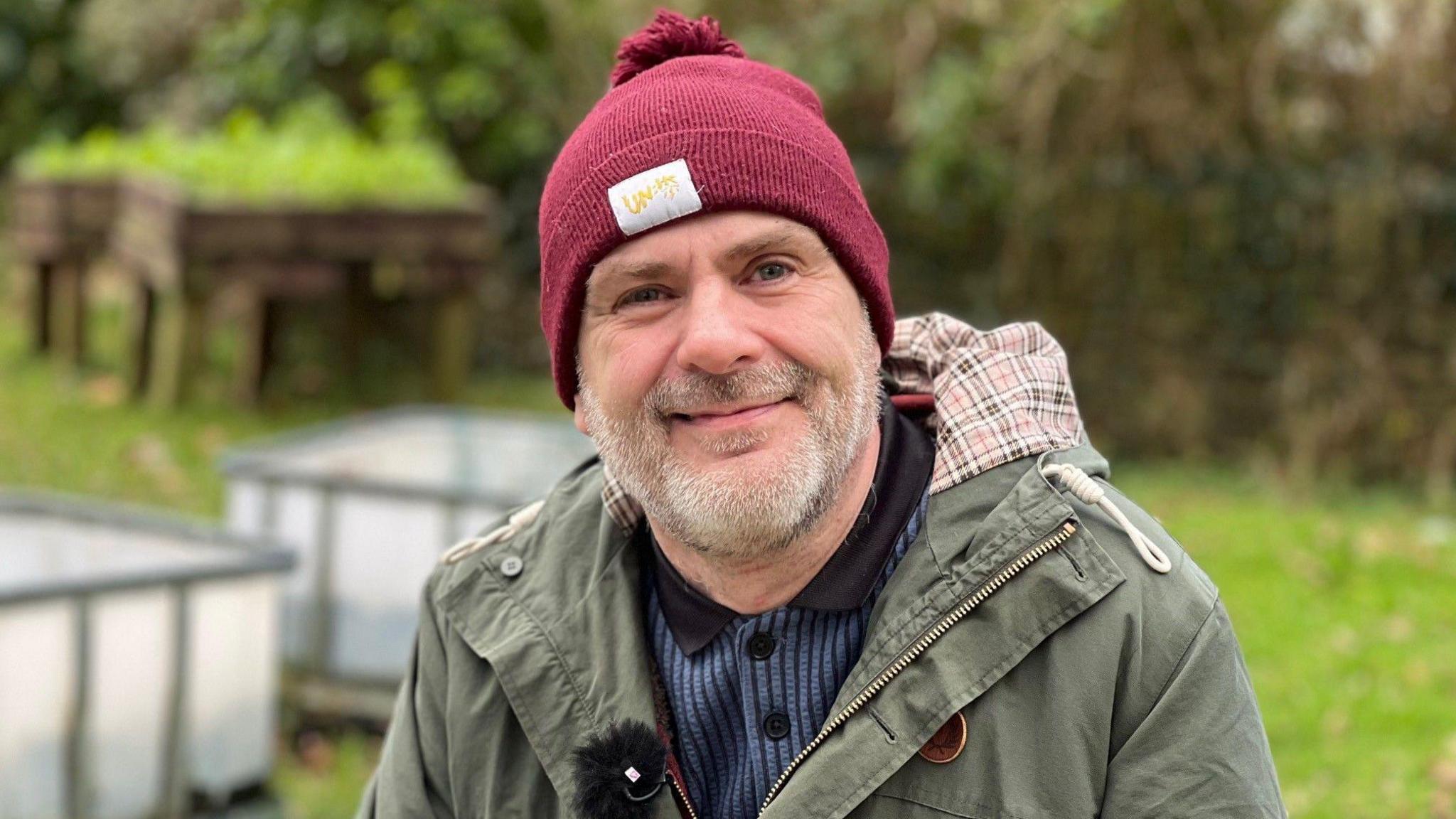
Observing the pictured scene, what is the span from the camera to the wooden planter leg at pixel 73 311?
9.05 metres

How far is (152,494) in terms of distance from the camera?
21.3ft

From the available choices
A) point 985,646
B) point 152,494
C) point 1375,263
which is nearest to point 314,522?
point 152,494

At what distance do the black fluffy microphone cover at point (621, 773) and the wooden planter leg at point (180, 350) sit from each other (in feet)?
19.9

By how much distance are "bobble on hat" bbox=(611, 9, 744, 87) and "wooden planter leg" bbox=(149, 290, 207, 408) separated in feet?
19.1

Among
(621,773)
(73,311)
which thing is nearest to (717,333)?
(621,773)

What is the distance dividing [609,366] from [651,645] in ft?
1.37

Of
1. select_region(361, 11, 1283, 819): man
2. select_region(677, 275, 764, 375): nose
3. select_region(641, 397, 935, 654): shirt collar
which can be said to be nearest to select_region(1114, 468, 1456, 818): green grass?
select_region(641, 397, 935, 654): shirt collar

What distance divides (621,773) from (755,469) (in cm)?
43

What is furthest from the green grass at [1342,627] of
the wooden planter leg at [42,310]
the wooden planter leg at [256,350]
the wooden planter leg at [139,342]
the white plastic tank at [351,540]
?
the wooden planter leg at [42,310]

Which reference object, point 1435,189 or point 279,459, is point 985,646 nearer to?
point 279,459

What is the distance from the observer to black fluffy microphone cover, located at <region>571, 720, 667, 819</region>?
206cm

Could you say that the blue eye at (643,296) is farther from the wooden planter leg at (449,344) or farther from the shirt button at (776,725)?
the wooden planter leg at (449,344)

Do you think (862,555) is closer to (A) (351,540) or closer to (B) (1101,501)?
(B) (1101,501)

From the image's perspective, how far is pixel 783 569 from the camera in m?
2.20
